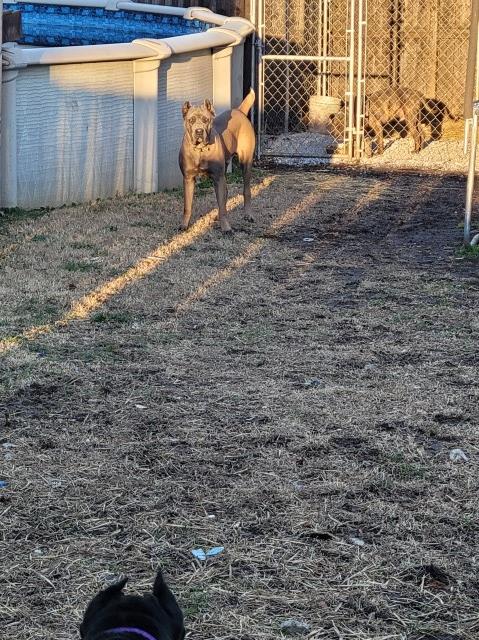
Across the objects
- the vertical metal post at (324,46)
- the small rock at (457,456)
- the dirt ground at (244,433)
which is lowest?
the dirt ground at (244,433)

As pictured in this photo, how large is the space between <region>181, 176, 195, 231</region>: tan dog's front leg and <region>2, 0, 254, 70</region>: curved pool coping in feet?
5.42

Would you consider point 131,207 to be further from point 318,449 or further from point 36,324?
point 318,449

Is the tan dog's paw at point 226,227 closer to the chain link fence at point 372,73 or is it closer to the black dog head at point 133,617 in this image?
the chain link fence at point 372,73

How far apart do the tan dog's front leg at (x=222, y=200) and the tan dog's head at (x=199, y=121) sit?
1.45 ft

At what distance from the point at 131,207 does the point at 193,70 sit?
2057 mm

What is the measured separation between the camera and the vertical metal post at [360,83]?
510 inches

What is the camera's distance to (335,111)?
14.7m

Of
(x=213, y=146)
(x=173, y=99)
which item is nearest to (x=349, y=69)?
(x=173, y=99)

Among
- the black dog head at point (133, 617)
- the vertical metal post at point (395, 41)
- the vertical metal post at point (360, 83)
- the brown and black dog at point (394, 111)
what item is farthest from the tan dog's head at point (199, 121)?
the vertical metal post at point (395, 41)

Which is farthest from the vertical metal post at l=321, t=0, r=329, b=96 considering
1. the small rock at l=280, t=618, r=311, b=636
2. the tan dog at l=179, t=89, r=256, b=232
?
the small rock at l=280, t=618, r=311, b=636

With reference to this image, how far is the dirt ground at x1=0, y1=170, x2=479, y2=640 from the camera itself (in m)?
3.53

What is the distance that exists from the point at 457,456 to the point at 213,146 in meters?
5.06

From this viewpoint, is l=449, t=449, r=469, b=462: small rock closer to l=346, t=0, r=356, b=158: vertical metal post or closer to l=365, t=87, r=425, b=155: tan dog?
l=346, t=0, r=356, b=158: vertical metal post

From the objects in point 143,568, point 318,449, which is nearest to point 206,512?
point 143,568
